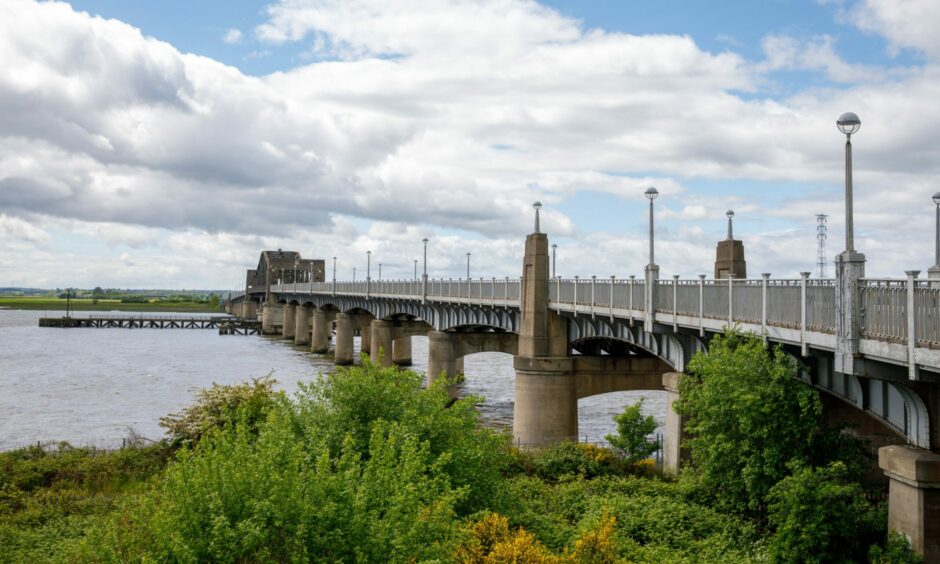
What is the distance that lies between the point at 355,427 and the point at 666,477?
14033 millimetres

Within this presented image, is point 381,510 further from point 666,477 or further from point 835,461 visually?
point 666,477

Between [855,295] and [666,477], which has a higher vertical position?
[855,295]

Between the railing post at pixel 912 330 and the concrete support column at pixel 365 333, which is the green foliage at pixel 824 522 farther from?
the concrete support column at pixel 365 333

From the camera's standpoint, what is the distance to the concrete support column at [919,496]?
16.2m

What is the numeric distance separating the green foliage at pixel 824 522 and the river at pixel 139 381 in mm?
17525

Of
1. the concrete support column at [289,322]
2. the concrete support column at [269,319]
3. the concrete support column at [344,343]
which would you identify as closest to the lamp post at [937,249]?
the concrete support column at [344,343]

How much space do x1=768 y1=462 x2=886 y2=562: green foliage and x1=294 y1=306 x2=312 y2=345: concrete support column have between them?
109951 mm

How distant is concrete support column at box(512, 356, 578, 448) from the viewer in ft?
127

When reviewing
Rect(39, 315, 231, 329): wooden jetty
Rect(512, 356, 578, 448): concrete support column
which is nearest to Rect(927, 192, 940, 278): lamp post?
Rect(512, 356, 578, 448): concrete support column

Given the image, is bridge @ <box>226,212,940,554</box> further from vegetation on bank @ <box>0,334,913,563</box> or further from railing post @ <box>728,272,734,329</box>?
vegetation on bank @ <box>0,334,913,563</box>

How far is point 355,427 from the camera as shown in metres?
19.9

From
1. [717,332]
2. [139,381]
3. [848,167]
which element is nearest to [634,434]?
[717,332]

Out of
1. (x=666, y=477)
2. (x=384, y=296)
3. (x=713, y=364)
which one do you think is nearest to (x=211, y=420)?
(x=666, y=477)

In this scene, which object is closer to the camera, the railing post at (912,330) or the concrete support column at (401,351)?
the railing post at (912,330)
